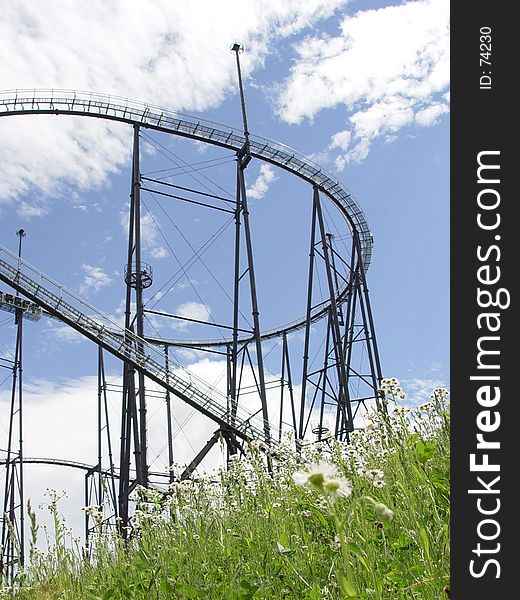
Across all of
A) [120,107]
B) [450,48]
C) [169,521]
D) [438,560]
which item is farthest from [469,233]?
[120,107]

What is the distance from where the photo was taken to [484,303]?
4.79 feet

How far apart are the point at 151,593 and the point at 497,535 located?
254 cm

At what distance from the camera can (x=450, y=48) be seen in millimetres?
1665

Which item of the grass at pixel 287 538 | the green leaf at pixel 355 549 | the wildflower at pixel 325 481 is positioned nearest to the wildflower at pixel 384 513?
the wildflower at pixel 325 481

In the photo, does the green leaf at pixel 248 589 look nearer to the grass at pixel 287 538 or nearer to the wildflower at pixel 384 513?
the grass at pixel 287 538

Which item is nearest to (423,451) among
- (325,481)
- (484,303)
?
A: (484,303)

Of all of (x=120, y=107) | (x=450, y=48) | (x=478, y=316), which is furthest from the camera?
(x=120, y=107)

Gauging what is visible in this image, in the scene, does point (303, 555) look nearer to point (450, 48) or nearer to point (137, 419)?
point (450, 48)

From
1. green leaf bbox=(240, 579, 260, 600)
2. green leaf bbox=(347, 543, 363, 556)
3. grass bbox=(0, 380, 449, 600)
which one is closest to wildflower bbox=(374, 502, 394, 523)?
grass bbox=(0, 380, 449, 600)

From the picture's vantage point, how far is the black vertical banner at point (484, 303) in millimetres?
1348

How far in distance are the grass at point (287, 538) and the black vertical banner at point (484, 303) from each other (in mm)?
475

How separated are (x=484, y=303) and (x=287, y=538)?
8.16ft

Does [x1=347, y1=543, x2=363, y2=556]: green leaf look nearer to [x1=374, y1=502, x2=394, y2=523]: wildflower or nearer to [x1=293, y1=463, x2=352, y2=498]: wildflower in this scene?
[x1=374, y1=502, x2=394, y2=523]: wildflower

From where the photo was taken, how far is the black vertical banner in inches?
53.1
